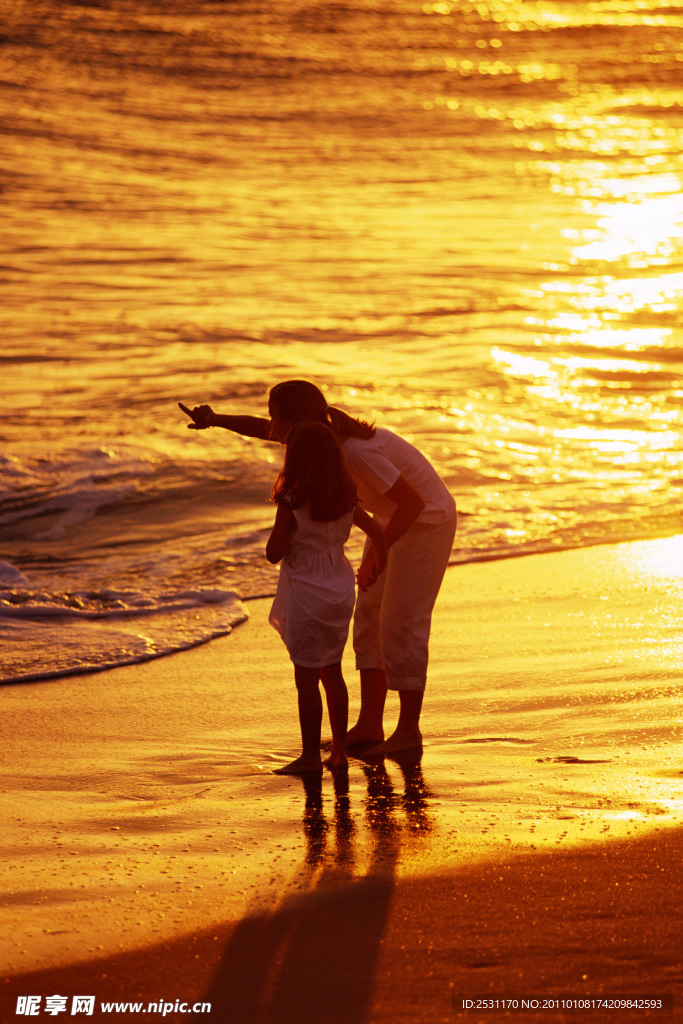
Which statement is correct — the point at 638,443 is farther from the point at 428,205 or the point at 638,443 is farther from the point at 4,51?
the point at 4,51

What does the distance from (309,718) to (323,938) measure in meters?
1.34

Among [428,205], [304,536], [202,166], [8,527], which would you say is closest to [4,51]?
[202,166]

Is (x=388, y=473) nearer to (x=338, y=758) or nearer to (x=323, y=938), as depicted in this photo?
(x=338, y=758)

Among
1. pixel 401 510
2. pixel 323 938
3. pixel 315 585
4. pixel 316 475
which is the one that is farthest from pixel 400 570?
pixel 323 938

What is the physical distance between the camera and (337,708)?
4.57 m

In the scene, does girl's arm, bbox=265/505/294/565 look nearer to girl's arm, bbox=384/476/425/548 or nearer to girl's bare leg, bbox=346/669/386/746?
girl's arm, bbox=384/476/425/548

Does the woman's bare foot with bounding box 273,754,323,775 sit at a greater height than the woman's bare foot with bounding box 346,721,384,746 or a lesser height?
greater

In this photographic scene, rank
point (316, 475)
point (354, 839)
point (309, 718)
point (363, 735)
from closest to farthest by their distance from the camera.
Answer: point (354, 839)
point (316, 475)
point (309, 718)
point (363, 735)

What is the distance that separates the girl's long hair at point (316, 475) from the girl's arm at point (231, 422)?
1.40ft

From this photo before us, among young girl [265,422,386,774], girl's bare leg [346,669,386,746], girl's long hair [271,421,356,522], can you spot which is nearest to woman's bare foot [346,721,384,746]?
girl's bare leg [346,669,386,746]

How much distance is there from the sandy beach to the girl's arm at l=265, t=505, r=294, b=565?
0.85m

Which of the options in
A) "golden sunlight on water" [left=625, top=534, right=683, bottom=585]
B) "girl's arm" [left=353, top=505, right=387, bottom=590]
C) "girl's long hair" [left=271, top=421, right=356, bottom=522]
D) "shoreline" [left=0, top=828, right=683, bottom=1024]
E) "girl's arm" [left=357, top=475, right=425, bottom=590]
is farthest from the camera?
"golden sunlight on water" [left=625, top=534, right=683, bottom=585]

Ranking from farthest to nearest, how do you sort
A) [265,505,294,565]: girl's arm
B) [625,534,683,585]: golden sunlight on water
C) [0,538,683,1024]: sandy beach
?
1. [625,534,683,585]: golden sunlight on water
2. [265,505,294,565]: girl's arm
3. [0,538,683,1024]: sandy beach

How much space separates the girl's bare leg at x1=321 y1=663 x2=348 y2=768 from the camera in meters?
4.55
